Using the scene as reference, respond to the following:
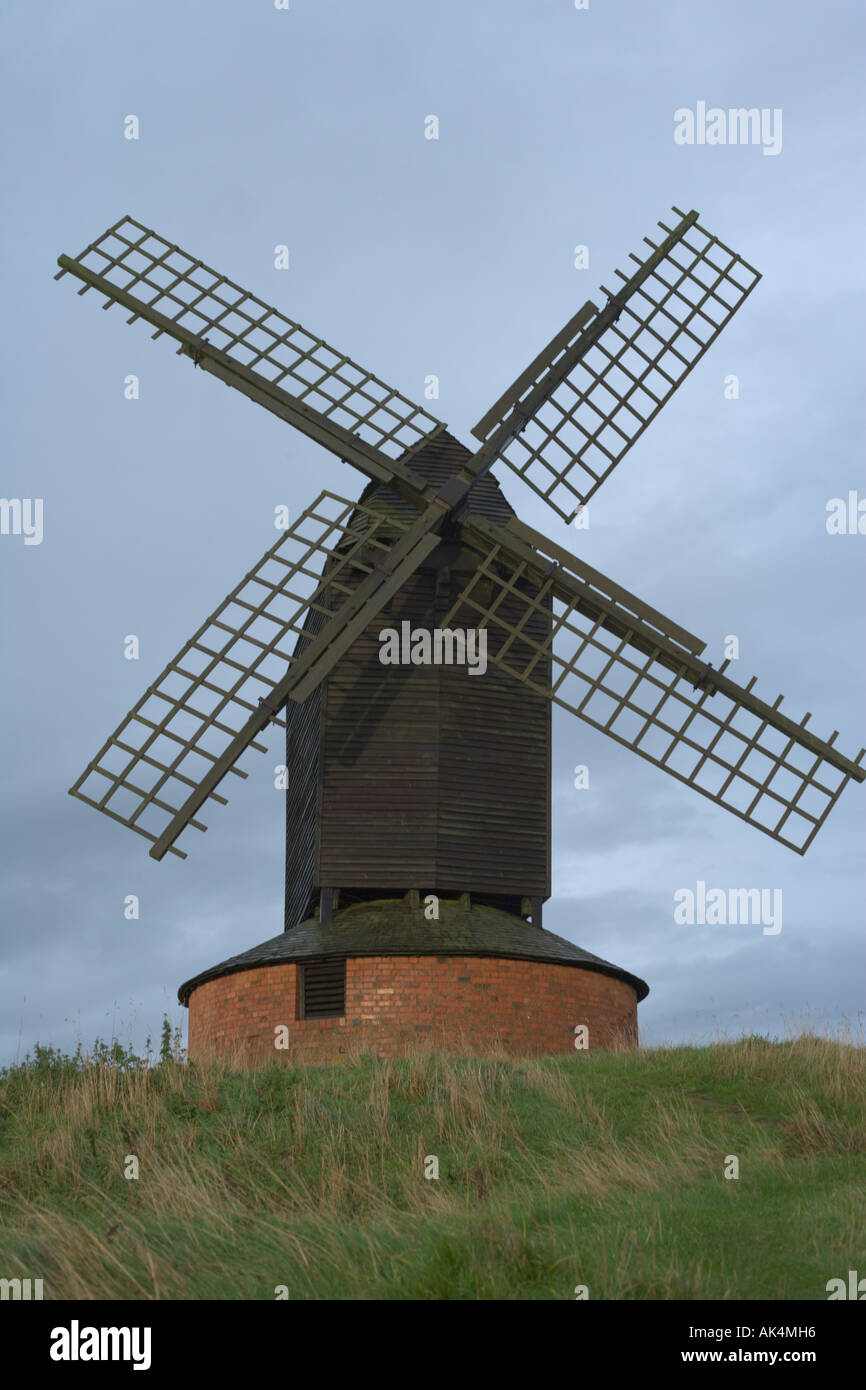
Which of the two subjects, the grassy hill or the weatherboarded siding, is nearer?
the grassy hill

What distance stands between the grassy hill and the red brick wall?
1.93 metres

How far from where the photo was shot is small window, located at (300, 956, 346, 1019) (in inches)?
759

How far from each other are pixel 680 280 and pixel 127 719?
11806 mm

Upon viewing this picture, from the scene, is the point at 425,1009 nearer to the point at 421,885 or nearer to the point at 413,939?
the point at 413,939

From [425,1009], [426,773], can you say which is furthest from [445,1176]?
[426,773]

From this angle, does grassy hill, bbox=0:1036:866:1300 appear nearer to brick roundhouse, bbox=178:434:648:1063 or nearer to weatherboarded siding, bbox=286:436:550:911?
brick roundhouse, bbox=178:434:648:1063

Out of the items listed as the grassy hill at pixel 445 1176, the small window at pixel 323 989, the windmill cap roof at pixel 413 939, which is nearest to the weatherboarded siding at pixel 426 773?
the windmill cap roof at pixel 413 939

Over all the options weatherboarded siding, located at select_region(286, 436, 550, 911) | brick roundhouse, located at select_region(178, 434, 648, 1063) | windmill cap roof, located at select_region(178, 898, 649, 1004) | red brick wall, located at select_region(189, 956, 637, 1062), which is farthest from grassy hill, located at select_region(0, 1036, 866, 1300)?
weatherboarded siding, located at select_region(286, 436, 550, 911)

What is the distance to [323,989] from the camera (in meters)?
19.4

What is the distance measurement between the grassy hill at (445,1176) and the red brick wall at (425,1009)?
1.93m

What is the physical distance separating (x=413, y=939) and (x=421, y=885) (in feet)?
3.26

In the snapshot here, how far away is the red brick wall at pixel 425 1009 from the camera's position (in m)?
18.7

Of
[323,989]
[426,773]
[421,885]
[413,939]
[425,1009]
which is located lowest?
[425,1009]
